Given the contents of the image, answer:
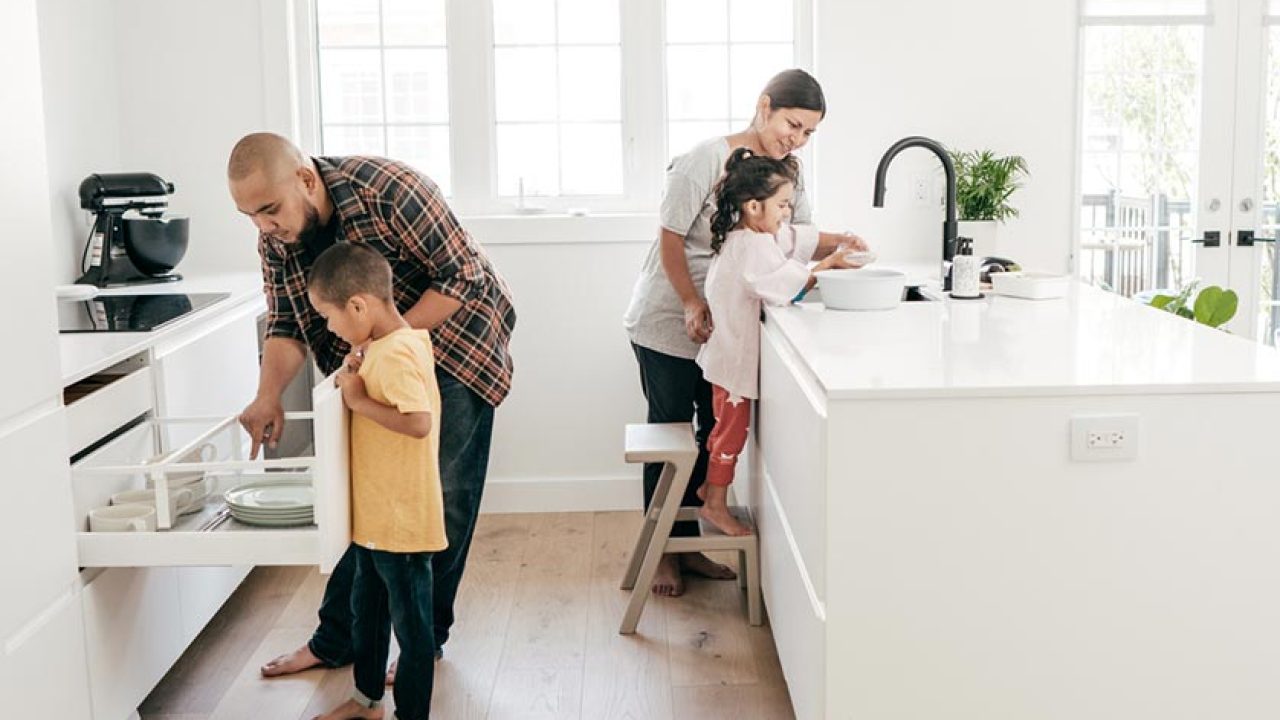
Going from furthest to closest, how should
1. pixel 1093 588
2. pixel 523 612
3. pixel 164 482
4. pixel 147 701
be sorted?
pixel 523 612 → pixel 147 701 → pixel 164 482 → pixel 1093 588

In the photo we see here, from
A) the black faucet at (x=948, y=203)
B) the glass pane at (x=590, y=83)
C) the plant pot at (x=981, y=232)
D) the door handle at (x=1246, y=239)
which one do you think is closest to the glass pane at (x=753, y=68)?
the glass pane at (x=590, y=83)

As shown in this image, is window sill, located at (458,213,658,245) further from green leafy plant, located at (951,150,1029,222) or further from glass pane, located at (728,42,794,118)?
green leafy plant, located at (951,150,1029,222)

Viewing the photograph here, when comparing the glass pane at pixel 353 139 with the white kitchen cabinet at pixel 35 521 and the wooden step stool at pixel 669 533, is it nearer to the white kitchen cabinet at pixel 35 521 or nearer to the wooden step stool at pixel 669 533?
the wooden step stool at pixel 669 533

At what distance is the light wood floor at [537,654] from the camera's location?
3.13m

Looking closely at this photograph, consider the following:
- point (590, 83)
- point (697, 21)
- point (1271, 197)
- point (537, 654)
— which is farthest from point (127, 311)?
point (1271, 197)

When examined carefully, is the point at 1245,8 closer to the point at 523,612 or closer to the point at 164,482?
the point at 523,612

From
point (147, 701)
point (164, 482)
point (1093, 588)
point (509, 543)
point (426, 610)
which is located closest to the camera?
point (1093, 588)

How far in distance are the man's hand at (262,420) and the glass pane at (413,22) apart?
185 centimetres

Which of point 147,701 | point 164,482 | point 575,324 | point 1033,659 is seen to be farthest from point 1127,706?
point 575,324

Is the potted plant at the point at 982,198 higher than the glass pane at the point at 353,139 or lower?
lower

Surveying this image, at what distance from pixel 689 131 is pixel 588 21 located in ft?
1.54

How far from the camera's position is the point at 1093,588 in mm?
2287

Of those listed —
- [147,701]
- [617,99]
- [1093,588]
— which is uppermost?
[617,99]

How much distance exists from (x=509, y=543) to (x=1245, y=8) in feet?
9.35
